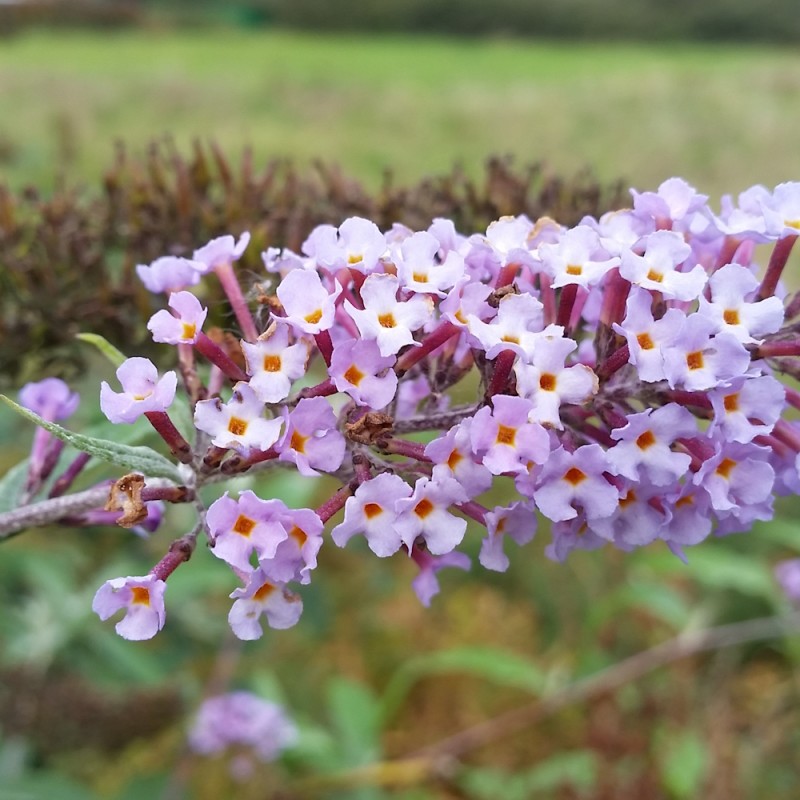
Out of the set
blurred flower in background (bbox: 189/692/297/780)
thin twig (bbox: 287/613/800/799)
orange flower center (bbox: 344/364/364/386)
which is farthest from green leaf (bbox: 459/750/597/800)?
orange flower center (bbox: 344/364/364/386)

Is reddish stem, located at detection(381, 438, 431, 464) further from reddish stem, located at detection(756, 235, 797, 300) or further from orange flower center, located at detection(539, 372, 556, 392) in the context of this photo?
reddish stem, located at detection(756, 235, 797, 300)

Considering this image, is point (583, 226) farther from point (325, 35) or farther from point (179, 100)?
point (325, 35)

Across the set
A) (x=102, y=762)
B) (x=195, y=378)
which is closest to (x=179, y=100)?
(x=102, y=762)

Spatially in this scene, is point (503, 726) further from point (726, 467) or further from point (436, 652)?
point (726, 467)

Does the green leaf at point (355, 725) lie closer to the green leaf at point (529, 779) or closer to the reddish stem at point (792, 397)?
the green leaf at point (529, 779)

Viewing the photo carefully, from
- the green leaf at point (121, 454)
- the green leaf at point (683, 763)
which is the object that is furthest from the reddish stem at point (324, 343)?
the green leaf at point (683, 763)
